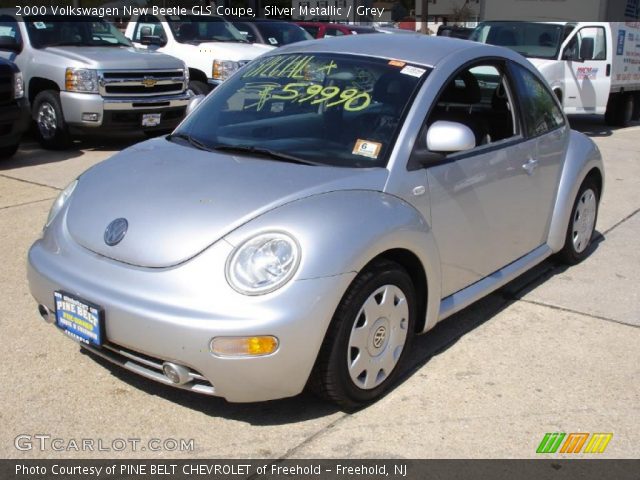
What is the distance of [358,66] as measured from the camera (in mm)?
4109

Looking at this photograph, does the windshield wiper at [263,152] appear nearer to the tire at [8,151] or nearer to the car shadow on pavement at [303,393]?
the car shadow on pavement at [303,393]

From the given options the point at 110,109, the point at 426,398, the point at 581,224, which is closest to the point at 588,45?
the point at 110,109

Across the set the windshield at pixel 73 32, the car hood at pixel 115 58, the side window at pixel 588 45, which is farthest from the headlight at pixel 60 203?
the side window at pixel 588 45

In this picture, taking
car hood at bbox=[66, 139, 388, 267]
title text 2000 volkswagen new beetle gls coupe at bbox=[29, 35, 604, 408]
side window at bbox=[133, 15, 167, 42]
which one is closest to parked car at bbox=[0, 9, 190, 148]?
side window at bbox=[133, 15, 167, 42]

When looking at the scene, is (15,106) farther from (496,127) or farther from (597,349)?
(597,349)

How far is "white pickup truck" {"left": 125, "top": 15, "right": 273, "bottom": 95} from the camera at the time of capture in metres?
11.6

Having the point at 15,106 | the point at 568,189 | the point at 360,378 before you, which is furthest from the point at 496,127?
the point at 15,106

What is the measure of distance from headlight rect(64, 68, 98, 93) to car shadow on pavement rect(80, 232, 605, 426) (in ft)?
20.8

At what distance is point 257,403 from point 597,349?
1.98 metres

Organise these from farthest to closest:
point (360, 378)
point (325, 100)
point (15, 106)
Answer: point (15, 106) → point (325, 100) → point (360, 378)

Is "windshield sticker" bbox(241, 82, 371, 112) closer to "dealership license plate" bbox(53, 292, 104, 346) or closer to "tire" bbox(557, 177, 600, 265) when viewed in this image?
"dealership license plate" bbox(53, 292, 104, 346)

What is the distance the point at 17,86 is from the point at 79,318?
637cm

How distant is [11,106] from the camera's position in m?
8.60
